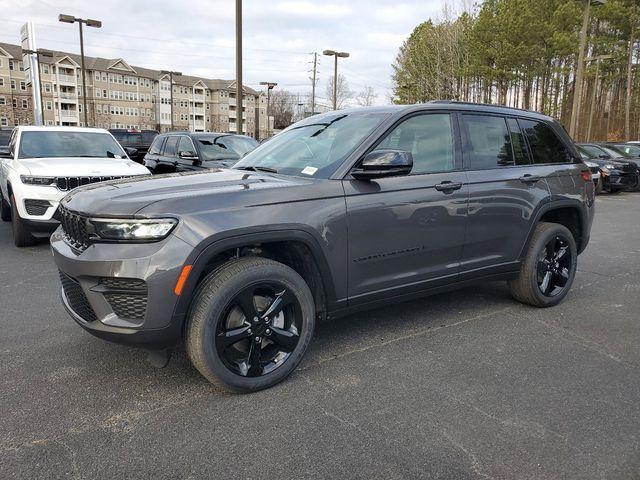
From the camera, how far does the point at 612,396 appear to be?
9.83 feet

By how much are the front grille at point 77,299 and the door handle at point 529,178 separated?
342cm

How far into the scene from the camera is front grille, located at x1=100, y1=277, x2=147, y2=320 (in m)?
2.68

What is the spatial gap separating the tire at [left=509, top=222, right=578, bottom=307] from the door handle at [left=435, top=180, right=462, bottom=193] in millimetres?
1120

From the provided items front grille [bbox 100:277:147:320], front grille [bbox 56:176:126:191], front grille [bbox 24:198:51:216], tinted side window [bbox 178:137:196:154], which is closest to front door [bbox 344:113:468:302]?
front grille [bbox 100:277:147:320]

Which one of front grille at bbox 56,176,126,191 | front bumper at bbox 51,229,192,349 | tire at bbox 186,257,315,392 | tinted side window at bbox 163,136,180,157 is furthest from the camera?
tinted side window at bbox 163,136,180,157

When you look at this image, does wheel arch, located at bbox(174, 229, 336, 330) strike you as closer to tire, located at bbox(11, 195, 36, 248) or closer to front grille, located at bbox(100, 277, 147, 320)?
front grille, located at bbox(100, 277, 147, 320)

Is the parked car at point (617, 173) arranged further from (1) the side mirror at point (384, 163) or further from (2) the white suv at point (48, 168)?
(1) the side mirror at point (384, 163)

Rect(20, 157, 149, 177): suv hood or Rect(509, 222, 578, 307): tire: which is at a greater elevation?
Rect(20, 157, 149, 177): suv hood

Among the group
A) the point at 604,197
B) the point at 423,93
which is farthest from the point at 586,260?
the point at 423,93

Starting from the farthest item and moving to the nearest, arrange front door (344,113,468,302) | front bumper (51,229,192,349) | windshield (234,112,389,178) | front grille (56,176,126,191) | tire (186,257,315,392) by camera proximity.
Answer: front grille (56,176,126,191) → windshield (234,112,389,178) → front door (344,113,468,302) → tire (186,257,315,392) → front bumper (51,229,192,349)

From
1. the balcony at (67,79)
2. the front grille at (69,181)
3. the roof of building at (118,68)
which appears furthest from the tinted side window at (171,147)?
the balcony at (67,79)

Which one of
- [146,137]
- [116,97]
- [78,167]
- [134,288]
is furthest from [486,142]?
[116,97]

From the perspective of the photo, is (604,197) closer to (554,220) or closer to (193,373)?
(554,220)

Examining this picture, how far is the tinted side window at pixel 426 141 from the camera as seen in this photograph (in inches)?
145
